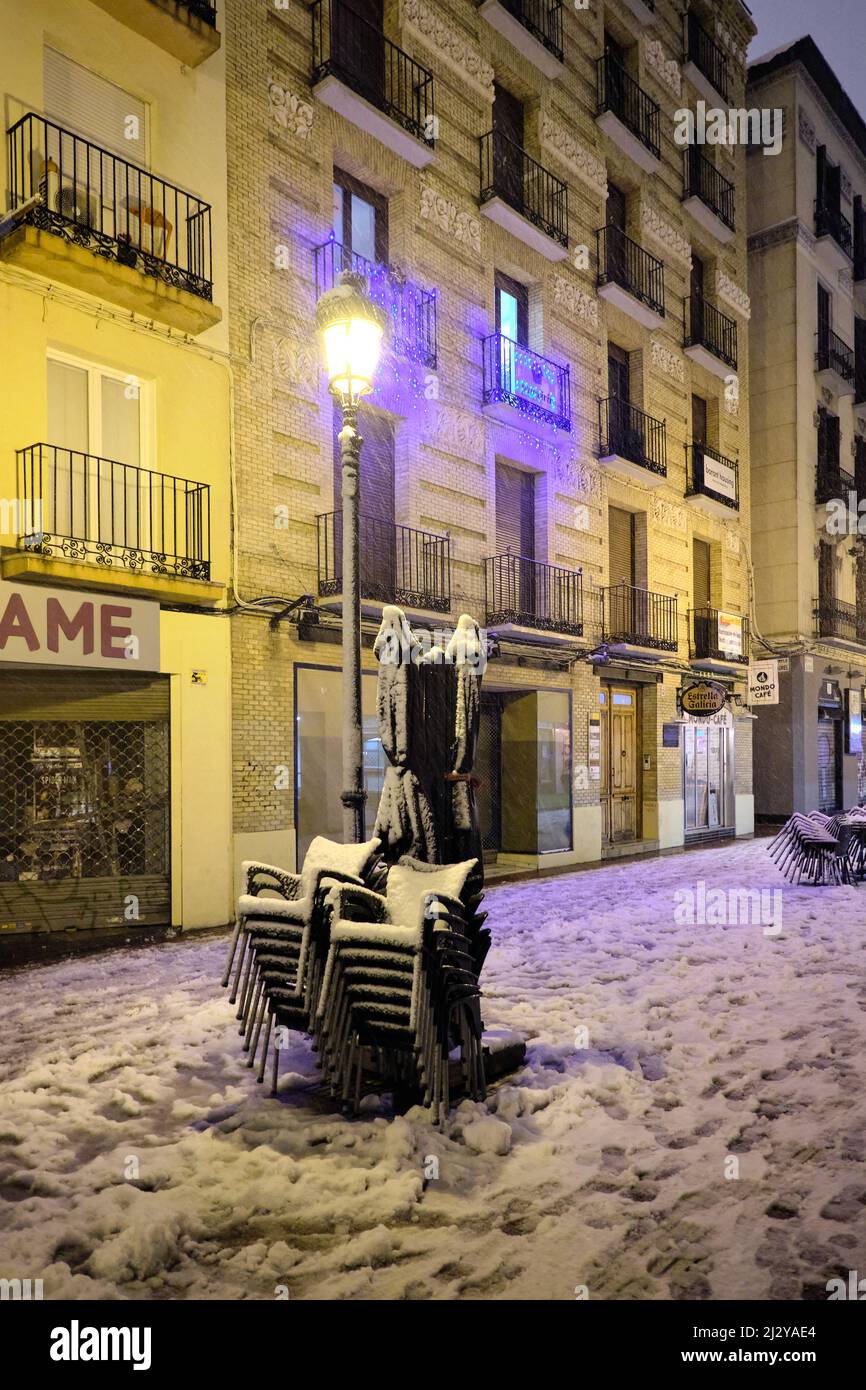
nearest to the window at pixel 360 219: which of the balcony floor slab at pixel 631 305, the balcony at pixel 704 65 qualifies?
the balcony floor slab at pixel 631 305

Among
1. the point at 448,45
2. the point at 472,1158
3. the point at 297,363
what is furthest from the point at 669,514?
the point at 472,1158

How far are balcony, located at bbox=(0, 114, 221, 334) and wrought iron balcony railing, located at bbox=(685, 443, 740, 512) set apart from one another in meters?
13.2

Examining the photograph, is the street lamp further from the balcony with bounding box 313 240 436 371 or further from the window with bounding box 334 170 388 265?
the window with bounding box 334 170 388 265

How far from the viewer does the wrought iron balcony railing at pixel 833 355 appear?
25.6m

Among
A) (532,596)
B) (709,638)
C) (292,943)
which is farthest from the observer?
(709,638)

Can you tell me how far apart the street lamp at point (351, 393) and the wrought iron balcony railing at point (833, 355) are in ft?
74.1

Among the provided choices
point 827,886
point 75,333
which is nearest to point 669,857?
point 827,886

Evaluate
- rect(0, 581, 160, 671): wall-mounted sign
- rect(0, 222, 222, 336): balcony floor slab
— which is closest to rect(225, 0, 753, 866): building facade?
rect(0, 222, 222, 336): balcony floor slab

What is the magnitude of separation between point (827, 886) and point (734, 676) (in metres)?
9.83

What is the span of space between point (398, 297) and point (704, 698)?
10.3m

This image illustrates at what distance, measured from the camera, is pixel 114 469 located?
989 centimetres

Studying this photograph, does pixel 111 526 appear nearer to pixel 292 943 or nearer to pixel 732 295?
pixel 292 943

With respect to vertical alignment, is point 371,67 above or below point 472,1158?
above
